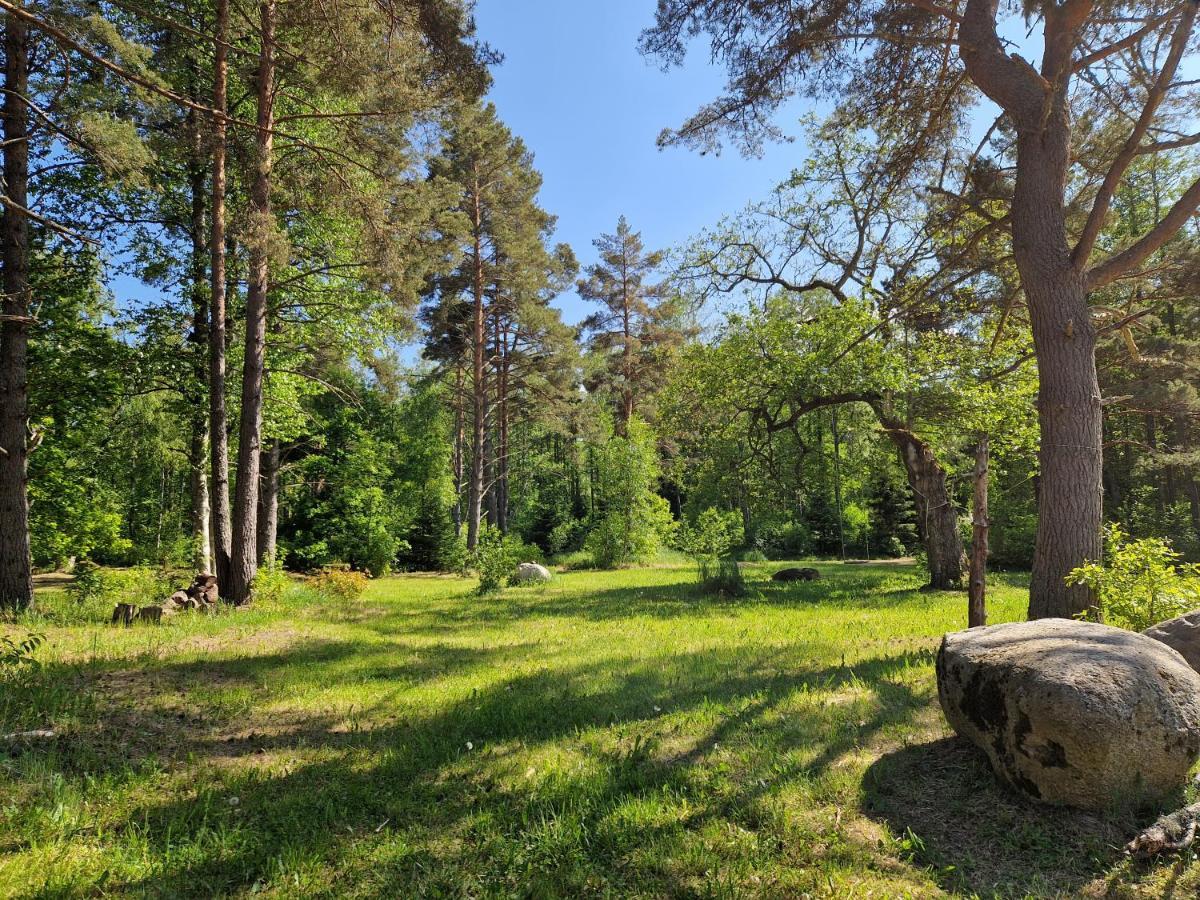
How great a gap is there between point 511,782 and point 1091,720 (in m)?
3.43

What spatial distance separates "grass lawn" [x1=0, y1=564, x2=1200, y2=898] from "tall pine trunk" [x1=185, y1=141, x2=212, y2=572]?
4960 millimetres

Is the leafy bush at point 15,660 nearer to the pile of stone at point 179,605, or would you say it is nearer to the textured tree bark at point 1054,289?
the pile of stone at point 179,605

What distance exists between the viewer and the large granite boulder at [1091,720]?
3146 mm

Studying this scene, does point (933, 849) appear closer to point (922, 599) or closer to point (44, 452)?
point (922, 599)

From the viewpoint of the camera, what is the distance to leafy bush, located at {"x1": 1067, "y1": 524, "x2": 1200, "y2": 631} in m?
5.00

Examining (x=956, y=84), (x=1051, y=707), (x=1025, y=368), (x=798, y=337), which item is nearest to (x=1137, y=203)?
→ (x=1025, y=368)

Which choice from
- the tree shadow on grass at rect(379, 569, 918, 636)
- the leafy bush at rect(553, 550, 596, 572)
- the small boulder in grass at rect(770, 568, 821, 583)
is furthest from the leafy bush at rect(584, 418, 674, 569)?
the tree shadow on grass at rect(379, 569, 918, 636)

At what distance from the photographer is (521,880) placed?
2867 mm

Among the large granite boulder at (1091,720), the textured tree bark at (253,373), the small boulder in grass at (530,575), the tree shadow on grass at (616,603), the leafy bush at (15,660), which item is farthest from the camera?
the small boulder in grass at (530,575)

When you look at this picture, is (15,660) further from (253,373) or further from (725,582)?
(725,582)

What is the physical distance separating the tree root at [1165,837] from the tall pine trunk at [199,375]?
12.8 metres

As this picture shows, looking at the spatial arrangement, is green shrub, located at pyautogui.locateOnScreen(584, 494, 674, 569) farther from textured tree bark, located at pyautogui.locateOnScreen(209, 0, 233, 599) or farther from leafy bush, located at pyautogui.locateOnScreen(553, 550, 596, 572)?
textured tree bark, located at pyautogui.locateOnScreen(209, 0, 233, 599)

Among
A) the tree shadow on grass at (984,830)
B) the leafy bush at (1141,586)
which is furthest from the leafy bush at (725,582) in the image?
the tree shadow on grass at (984,830)

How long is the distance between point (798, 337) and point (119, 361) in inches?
527
